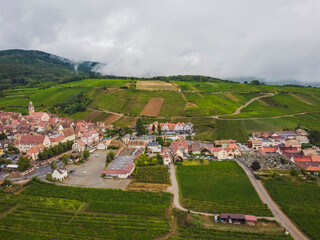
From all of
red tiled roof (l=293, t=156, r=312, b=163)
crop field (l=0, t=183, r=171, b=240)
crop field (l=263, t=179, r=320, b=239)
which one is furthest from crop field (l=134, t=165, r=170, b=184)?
red tiled roof (l=293, t=156, r=312, b=163)

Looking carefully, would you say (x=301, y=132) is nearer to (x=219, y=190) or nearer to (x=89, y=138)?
(x=219, y=190)

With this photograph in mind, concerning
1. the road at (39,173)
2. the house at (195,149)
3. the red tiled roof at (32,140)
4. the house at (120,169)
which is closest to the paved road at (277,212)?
the house at (195,149)

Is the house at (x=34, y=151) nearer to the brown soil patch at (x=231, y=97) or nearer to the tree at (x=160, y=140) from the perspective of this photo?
the tree at (x=160, y=140)

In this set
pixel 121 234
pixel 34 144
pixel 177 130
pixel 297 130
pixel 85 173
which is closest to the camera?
pixel 121 234

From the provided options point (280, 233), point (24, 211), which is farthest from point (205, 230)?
point (24, 211)

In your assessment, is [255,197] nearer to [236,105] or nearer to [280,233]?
[280,233]

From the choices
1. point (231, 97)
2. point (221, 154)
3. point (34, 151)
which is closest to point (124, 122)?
point (34, 151)
